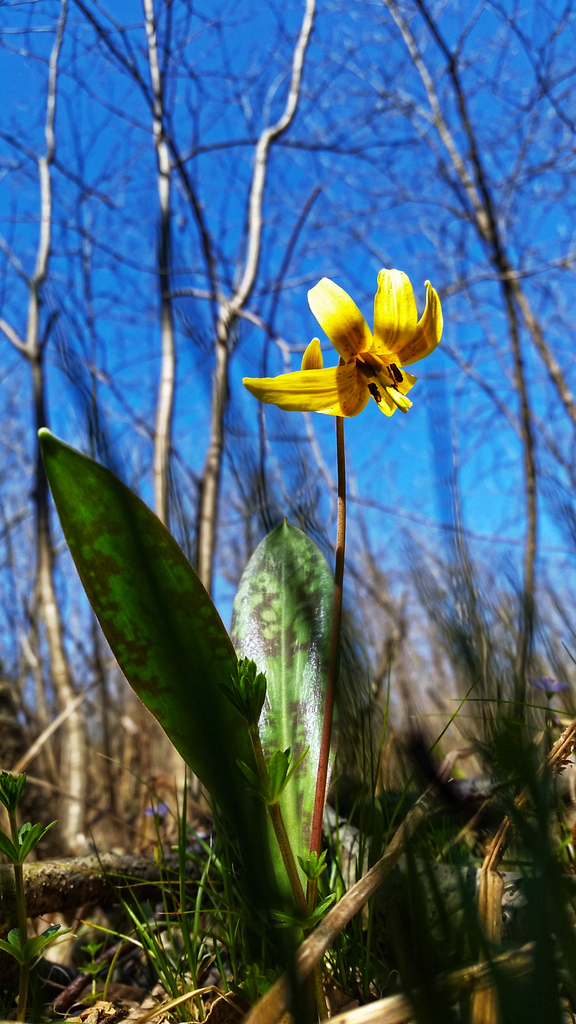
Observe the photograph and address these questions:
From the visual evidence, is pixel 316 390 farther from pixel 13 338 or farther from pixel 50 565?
pixel 13 338

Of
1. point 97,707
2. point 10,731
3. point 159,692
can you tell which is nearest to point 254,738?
point 159,692

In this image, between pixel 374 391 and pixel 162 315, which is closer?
pixel 374 391

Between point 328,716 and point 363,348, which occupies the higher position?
point 363,348

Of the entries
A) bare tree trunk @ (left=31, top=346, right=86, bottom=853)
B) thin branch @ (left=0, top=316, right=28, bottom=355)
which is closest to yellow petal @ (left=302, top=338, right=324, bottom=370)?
bare tree trunk @ (left=31, top=346, right=86, bottom=853)

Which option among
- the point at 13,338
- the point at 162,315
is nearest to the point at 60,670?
the point at 162,315

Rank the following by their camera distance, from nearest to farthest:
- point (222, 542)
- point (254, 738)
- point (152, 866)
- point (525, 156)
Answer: point (254, 738) → point (152, 866) → point (525, 156) → point (222, 542)

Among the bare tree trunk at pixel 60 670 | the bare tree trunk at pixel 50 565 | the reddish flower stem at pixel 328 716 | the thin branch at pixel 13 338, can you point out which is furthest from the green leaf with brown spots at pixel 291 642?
the thin branch at pixel 13 338

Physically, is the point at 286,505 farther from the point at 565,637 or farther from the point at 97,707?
the point at 97,707
